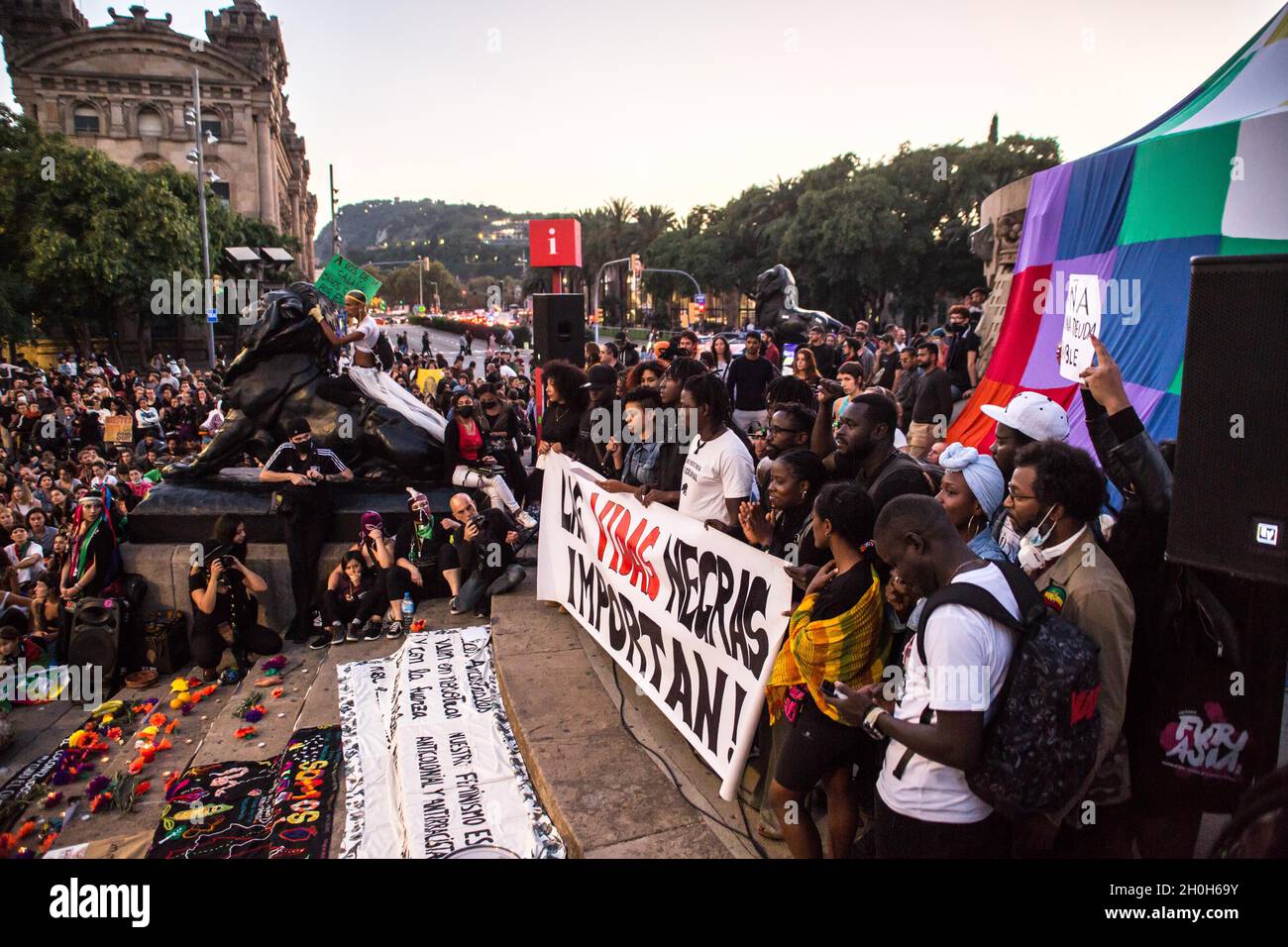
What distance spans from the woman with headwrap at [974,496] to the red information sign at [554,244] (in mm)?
11161

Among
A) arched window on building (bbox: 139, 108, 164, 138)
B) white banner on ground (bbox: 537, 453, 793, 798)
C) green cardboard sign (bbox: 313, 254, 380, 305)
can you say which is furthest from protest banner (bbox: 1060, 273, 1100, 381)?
arched window on building (bbox: 139, 108, 164, 138)

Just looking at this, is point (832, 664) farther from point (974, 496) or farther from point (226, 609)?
point (226, 609)

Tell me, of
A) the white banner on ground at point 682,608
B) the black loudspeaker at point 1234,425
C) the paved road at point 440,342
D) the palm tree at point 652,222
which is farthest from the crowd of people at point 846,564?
the palm tree at point 652,222

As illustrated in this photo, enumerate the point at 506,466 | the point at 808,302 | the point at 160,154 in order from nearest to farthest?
the point at 506,466 < the point at 808,302 < the point at 160,154

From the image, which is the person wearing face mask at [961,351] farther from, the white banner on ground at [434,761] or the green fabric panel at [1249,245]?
the white banner on ground at [434,761]

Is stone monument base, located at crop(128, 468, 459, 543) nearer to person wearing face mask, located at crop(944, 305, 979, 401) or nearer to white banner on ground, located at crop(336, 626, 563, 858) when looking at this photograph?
white banner on ground, located at crop(336, 626, 563, 858)

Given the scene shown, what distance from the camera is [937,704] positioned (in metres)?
2.44

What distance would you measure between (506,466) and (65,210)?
32.7 m

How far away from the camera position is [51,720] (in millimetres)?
6855

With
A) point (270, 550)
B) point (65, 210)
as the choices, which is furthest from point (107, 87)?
point (270, 550)

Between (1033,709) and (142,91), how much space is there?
211 ft

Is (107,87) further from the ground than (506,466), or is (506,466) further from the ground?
(107,87)

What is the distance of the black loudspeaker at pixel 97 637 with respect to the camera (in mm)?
7406
